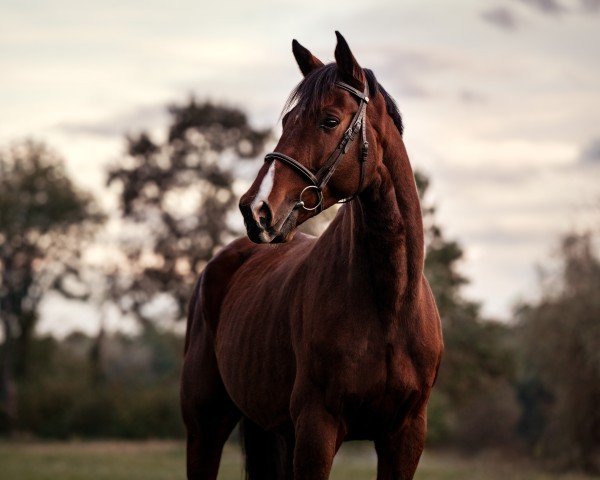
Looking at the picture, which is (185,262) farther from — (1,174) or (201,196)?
(1,174)

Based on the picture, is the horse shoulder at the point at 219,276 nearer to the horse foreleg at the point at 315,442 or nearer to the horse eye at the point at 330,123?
the horse foreleg at the point at 315,442

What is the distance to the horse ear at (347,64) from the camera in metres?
4.45

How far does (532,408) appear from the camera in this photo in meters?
46.4

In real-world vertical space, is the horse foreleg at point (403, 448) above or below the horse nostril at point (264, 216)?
below

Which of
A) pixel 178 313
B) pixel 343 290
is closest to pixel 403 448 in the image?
pixel 343 290

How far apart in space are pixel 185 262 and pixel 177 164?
14.6 feet

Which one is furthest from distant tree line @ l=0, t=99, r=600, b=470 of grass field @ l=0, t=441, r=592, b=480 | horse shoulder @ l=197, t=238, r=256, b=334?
horse shoulder @ l=197, t=238, r=256, b=334

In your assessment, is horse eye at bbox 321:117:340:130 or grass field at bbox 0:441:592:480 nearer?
horse eye at bbox 321:117:340:130

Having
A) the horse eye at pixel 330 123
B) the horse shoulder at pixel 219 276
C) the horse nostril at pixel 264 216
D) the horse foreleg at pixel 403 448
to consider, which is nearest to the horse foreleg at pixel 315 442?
the horse foreleg at pixel 403 448

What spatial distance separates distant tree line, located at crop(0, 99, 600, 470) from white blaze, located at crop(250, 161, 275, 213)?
81.4ft

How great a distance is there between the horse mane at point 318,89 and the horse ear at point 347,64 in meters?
0.05

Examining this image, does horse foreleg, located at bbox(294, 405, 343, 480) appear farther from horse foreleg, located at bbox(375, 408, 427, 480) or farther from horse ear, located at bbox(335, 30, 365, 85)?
horse ear, located at bbox(335, 30, 365, 85)

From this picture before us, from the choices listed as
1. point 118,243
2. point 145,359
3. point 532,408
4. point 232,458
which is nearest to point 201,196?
point 118,243

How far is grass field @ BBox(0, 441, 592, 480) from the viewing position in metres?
23.3
